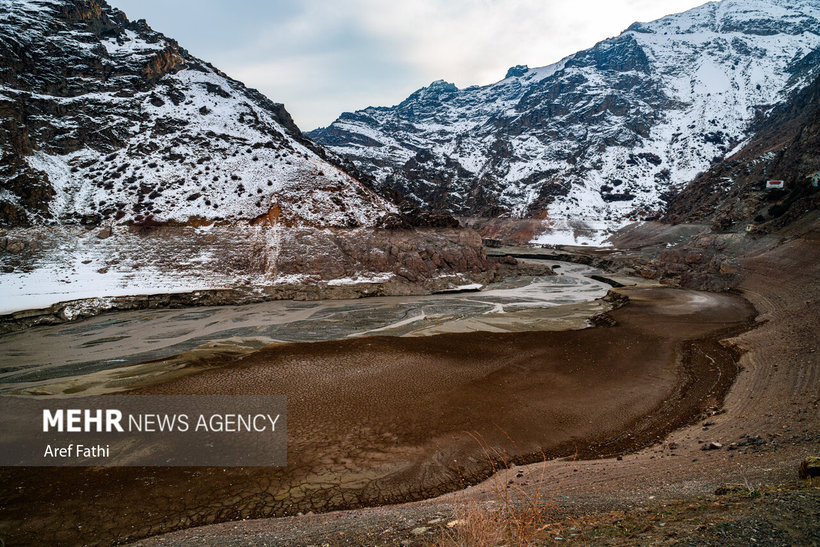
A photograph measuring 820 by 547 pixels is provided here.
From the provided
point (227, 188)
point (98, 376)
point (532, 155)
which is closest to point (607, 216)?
point (532, 155)

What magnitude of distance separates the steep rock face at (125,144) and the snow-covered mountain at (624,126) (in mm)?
67469

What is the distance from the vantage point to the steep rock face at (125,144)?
3678cm

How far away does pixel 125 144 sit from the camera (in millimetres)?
43781

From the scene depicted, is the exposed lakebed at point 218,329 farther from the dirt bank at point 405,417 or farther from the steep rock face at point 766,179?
the steep rock face at point 766,179

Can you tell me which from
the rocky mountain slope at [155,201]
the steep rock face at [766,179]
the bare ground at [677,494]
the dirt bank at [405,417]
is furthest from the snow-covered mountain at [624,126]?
the bare ground at [677,494]

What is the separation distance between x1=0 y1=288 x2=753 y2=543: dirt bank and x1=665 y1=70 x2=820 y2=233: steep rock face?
26.7 m

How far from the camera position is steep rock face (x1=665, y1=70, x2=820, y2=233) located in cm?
3634

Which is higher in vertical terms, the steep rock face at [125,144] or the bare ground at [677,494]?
the steep rock face at [125,144]

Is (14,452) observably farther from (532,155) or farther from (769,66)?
(769,66)

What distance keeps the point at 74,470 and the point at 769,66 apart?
173 meters

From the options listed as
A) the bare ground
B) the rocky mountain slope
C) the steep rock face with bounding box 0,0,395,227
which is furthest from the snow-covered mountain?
the bare ground

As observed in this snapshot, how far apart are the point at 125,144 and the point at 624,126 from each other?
12641 centimetres

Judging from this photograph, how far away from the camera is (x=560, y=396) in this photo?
12773 millimetres

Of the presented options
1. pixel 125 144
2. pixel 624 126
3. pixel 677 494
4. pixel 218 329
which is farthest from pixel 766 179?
pixel 125 144
